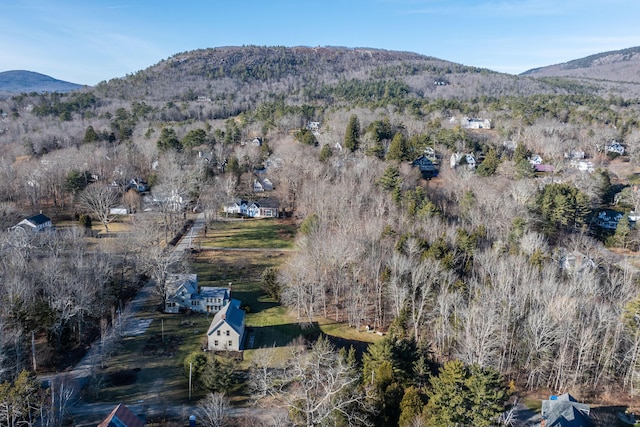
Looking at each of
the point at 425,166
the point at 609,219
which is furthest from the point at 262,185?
the point at 609,219

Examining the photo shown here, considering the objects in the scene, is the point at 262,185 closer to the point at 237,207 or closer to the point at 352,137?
the point at 237,207

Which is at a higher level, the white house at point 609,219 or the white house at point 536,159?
the white house at point 536,159

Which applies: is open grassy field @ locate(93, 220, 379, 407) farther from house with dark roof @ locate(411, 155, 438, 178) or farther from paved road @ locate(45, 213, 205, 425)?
house with dark roof @ locate(411, 155, 438, 178)

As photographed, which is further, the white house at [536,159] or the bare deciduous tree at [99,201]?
the white house at [536,159]

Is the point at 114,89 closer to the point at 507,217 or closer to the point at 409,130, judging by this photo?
the point at 409,130

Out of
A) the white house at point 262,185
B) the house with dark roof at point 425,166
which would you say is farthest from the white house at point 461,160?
the white house at point 262,185

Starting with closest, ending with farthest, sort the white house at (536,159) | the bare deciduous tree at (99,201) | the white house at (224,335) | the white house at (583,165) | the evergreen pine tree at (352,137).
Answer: the white house at (224,335) → the bare deciduous tree at (99,201) → the white house at (583,165) → the white house at (536,159) → the evergreen pine tree at (352,137)

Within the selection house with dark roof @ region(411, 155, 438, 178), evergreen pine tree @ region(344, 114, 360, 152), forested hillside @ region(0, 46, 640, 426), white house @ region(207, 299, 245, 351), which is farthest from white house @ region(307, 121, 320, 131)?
white house @ region(207, 299, 245, 351)

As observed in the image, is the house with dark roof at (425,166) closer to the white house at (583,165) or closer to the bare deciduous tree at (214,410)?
the white house at (583,165)
